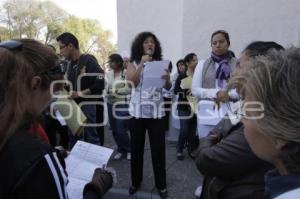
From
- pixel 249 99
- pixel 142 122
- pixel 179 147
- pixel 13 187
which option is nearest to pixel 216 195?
pixel 249 99

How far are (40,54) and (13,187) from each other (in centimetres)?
53

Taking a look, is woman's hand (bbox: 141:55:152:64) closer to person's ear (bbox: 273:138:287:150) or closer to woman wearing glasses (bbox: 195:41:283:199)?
woman wearing glasses (bbox: 195:41:283:199)

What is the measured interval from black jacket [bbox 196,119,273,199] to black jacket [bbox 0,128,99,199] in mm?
777

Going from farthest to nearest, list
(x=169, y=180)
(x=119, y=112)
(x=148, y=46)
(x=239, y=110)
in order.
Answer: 1. (x=119, y=112)
2. (x=169, y=180)
3. (x=148, y=46)
4. (x=239, y=110)

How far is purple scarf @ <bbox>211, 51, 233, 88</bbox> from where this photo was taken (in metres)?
3.17

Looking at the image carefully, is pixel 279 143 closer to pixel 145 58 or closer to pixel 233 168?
pixel 233 168

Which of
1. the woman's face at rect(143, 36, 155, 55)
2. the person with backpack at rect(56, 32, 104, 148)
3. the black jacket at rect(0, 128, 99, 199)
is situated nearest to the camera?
the black jacket at rect(0, 128, 99, 199)

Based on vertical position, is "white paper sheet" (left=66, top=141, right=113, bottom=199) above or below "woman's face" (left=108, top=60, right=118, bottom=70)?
below

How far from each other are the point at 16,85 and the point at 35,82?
0.29 ft

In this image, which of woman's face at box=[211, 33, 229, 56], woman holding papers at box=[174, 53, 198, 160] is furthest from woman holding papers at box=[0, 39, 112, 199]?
woman holding papers at box=[174, 53, 198, 160]

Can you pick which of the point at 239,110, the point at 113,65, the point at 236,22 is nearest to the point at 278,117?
the point at 239,110

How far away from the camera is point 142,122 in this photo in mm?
3506

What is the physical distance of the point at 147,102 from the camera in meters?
3.44

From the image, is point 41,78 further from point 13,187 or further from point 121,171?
point 121,171
